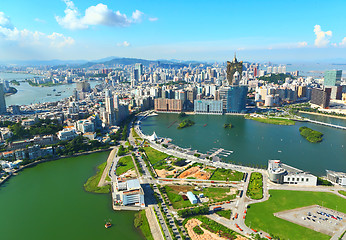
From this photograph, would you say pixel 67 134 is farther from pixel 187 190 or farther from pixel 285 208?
pixel 285 208

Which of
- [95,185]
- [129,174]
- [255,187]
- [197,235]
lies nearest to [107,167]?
[129,174]

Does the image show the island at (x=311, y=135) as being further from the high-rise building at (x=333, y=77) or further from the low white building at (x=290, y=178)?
the high-rise building at (x=333, y=77)

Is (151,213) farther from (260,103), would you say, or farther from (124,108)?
(260,103)

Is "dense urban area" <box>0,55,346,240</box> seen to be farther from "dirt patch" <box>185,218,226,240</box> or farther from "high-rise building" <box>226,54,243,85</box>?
"high-rise building" <box>226,54,243,85</box>

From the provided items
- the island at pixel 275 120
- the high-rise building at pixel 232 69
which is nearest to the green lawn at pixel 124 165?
the island at pixel 275 120

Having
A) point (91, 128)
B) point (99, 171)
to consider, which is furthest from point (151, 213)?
point (91, 128)

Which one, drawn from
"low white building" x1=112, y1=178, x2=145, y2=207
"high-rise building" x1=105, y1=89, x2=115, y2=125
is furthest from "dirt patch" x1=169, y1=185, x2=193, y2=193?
"high-rise building" x1=105, y1=89, x2=115, y2=125
